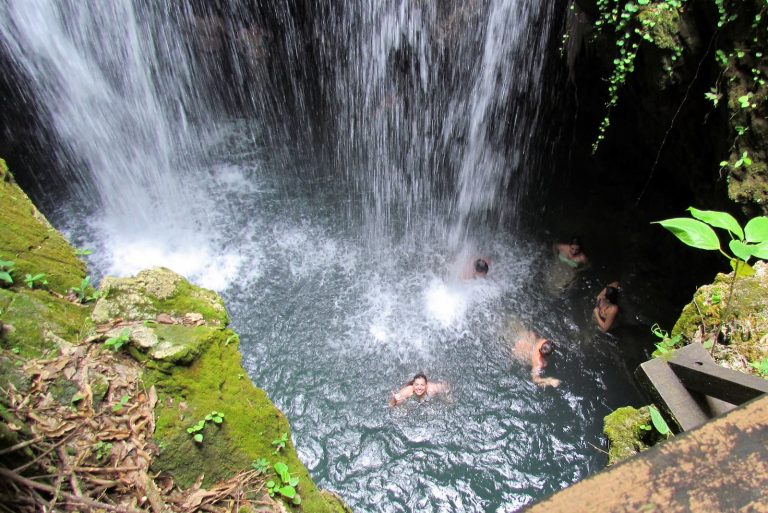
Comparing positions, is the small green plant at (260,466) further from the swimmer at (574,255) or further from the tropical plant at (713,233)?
the swimmer at (574,255)

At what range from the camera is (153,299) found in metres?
2.78

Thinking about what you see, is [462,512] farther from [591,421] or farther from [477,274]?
[477,274]

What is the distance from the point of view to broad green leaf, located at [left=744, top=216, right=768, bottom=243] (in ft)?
6.16

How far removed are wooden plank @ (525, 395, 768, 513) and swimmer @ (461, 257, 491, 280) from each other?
607 cm

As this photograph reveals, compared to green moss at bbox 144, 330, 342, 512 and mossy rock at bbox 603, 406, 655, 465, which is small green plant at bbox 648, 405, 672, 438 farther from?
green moss at bbox 144, 330, 342, 512

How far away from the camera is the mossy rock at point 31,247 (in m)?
2.73

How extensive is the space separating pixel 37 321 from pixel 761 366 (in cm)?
419

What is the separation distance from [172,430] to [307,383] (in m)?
3.64

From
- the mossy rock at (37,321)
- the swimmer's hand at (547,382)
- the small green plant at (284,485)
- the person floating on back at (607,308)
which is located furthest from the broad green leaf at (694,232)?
the person floating on back at (607,308)

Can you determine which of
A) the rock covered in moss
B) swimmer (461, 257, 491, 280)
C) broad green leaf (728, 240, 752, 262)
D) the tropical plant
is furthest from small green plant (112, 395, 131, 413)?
swimmer (461, 257, 491, 280)

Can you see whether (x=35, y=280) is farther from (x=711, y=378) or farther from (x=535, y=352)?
(x=535, y=352)

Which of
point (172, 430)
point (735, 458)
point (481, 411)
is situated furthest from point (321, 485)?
point (735, 458)

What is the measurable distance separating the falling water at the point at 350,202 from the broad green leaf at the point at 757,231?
4.05 m

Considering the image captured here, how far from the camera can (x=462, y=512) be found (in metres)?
4.80
